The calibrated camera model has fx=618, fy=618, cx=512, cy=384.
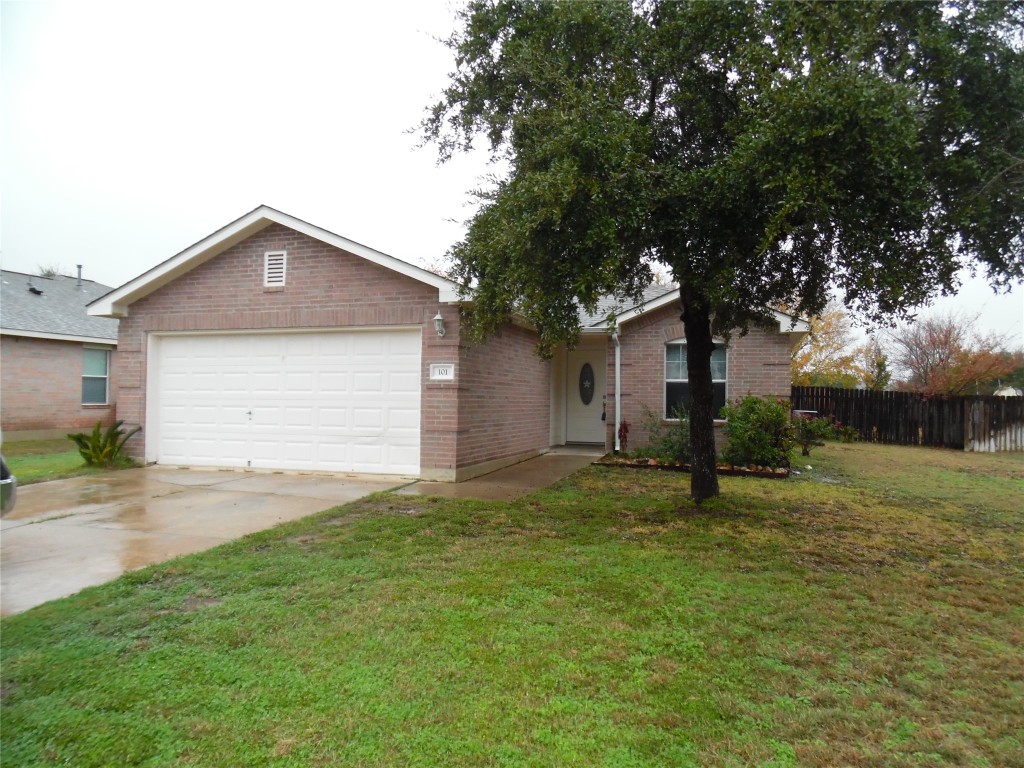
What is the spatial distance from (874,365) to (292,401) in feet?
90.5

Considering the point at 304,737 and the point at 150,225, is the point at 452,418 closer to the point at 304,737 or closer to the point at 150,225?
the point at 304,737

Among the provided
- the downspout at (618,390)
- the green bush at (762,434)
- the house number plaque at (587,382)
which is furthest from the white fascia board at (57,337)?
the green bush at (762,434)

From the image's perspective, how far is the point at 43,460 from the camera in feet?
41.3

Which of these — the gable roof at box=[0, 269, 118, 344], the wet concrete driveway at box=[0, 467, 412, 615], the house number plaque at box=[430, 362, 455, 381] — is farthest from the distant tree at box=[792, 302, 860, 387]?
the gable roof at box=[0, 269, 118, 344]

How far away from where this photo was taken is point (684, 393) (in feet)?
43.5

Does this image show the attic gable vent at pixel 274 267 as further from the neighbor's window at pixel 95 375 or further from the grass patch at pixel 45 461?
the neighbor's window at pixel 95 375

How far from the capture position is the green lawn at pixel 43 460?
34.1ft

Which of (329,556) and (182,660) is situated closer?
(182,660)

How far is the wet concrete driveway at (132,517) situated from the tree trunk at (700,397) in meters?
4.53

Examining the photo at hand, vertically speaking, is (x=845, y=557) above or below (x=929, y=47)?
below

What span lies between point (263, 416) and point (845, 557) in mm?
9165

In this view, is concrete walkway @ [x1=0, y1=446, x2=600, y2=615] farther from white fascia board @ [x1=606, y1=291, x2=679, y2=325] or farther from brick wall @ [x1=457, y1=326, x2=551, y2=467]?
white fascia board @ [x1=606, y1=291, x2=679, y2=325]

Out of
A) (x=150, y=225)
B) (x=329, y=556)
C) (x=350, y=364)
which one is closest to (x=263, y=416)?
(x=350, y=364)

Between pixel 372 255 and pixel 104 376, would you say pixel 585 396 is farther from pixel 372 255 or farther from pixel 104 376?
pixel 104 376
